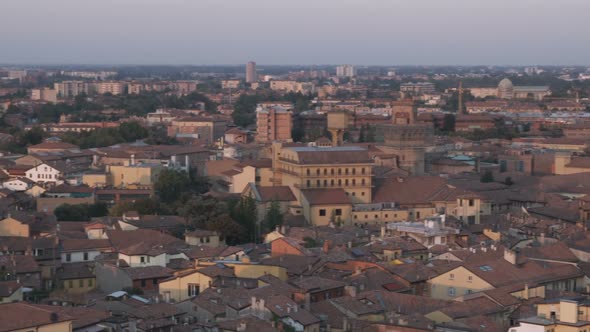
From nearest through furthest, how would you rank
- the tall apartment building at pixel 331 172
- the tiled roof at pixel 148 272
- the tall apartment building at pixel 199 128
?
the tiled roof at pixel 148 272
the tall apartment building at pixel 331 172
the tall apartment building at pixel 199 128

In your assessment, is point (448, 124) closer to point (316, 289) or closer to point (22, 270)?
point (22, 270)

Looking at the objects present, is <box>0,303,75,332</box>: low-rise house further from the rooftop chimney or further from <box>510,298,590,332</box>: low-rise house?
the rooftop chimney

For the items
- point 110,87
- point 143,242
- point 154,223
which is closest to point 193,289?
point 143,242

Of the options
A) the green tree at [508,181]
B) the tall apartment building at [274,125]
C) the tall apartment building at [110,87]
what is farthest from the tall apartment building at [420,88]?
the green tree at [508,181]

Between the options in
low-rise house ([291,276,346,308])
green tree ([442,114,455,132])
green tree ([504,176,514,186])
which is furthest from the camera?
green tree ([442,114,455,132])

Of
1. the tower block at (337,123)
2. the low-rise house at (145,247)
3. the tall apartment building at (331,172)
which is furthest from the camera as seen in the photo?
the tower block at (337,123)

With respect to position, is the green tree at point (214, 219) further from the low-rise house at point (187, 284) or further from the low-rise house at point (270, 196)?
the low-rise house at point (187, 284)

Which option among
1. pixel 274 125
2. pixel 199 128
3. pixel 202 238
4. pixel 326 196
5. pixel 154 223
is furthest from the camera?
pixel 199 128

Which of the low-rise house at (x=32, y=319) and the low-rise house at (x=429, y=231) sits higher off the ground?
the low-rise house at (x=32, y=319)

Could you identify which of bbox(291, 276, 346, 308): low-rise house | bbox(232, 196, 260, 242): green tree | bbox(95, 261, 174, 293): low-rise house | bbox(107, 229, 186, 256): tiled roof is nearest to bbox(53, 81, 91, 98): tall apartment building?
bbox(232, 196, 260, 242): green tree

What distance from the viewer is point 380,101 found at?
111625 millimetres

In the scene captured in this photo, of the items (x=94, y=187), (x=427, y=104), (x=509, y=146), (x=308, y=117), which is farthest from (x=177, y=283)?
(x=427, y=104)

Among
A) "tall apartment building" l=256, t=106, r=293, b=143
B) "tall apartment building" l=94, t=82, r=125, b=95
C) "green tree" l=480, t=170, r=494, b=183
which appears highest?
"green tree" l=480, t=170, r=494, b=183

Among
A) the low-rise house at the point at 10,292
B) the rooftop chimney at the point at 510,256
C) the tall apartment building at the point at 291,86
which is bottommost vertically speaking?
the tall apartment building at the point at 291,86
